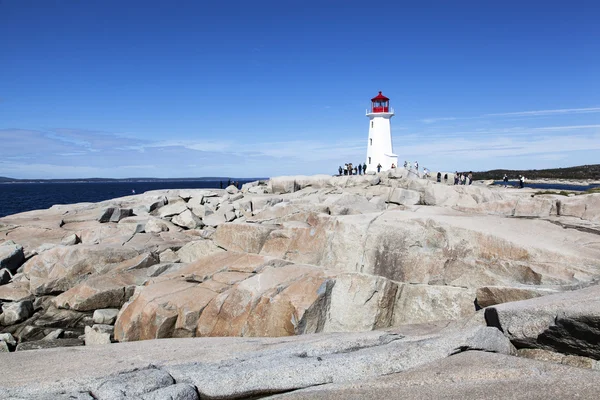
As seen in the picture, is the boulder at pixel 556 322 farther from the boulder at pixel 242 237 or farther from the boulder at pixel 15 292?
the boulder at pixel 15 292

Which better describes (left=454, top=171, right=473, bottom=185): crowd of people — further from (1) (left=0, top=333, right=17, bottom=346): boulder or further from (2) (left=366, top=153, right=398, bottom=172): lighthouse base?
(1) (left=0, top=333, right=17, bottom=346): boulder

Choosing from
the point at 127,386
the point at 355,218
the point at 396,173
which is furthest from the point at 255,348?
the point at 396,173

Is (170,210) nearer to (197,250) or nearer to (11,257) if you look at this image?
(11,257)

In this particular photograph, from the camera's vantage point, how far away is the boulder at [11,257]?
21.8 metres

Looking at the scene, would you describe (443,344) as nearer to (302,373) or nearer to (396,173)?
(302,373)

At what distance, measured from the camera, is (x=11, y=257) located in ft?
72.7

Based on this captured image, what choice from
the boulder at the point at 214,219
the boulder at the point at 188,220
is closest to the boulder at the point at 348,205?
the boulder at the point at 214,219

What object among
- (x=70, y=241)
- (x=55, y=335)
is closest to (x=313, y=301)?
(x=55, y=335)

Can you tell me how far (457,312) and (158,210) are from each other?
87.7 feet

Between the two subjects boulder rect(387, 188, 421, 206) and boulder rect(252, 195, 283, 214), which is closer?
boulder rect(252, 195, 283, 214)

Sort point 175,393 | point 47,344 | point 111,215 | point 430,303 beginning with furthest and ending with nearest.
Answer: point 111,215 < point 47,344 < point 430,303 < point 175,393

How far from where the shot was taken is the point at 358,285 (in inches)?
484

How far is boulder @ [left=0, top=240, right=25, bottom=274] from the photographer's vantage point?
21828 millimetres

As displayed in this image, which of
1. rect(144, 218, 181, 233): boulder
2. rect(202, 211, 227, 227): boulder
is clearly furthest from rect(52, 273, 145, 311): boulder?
rect(202, 211, 227, 227): boulder
